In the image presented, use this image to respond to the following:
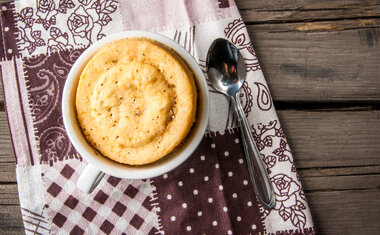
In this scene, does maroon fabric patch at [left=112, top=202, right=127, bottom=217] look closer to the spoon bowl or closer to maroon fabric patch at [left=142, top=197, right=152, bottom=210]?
maroon fabric patch at [left=142, top=197, right=152, bottom=210]

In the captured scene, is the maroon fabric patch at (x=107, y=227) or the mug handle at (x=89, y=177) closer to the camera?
the mug handle at (x=89, y=177)

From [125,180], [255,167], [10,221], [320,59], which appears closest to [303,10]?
[320,59]

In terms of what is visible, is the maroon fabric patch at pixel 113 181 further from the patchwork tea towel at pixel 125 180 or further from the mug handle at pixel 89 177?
the mug handle at pixel 89 177

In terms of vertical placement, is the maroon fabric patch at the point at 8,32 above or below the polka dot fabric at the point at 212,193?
above

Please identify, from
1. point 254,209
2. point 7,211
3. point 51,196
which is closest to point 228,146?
point 254,209

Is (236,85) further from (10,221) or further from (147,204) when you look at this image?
(10,221)

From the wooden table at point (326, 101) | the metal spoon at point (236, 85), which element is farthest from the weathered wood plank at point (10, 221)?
the metal spoon at point (236, 85)

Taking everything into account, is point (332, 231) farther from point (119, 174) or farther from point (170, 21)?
point (170, 21)

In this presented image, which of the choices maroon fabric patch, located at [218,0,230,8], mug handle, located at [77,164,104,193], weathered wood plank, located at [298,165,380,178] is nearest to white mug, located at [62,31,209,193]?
mug handle, located at [77,164,104,193]
